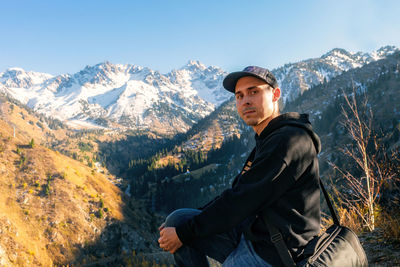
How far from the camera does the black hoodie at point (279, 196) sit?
7.62 ft

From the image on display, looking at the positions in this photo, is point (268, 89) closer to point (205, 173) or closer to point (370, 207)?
point (370, 207)

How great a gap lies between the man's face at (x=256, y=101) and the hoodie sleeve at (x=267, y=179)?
70 centimetres

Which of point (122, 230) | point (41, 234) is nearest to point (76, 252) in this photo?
point (41, 234)

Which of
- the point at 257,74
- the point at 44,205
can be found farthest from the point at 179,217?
the point at 44,205

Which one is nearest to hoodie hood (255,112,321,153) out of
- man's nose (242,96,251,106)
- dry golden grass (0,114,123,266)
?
man's nose (242,96,251,106)

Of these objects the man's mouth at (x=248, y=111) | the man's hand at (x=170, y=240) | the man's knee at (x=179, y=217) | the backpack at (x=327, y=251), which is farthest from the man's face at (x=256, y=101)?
the man's hand at (x=170, y=240)

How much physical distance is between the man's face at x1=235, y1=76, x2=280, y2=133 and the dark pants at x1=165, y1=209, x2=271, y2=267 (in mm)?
1519

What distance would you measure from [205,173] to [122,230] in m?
95.1

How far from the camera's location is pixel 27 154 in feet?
228

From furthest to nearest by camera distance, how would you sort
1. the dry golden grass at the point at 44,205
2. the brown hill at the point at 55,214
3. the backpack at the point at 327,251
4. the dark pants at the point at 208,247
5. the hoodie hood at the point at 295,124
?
the brown hill at the point at 55,214 → the dry golden grass at the point at 44,205 → the dark pants at the point at 208,247 → the hoodie hood at the point at 295,124 → the backpack at the point at 327,251

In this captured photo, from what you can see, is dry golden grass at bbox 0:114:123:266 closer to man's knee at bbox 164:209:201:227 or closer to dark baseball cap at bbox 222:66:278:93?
man's knee at bbox 164:209:201:227

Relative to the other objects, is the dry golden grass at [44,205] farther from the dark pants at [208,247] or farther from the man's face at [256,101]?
the man's face at [256,101]

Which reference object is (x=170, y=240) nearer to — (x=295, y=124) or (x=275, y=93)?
(x=295, y=124)

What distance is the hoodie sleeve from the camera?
7.57 ft
